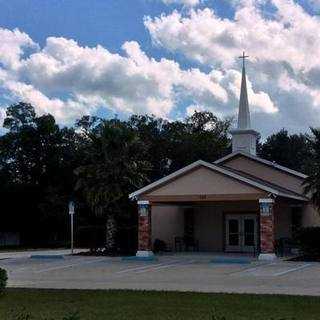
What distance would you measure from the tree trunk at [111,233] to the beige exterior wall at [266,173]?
26.7 ft

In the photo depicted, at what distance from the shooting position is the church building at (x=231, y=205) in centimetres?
3077

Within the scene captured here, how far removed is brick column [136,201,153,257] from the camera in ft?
106

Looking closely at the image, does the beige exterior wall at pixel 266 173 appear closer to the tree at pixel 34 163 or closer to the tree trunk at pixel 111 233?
the tree trunk at pixel 111 233

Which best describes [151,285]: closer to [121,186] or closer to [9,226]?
[121,186]

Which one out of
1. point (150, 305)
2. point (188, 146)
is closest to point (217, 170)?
point (150, 305)

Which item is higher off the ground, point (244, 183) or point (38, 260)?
point (244, 183)

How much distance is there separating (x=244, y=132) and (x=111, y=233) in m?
10.7

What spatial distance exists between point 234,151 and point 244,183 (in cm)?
888

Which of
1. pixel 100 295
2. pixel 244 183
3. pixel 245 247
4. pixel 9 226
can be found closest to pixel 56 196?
pixel 9 226

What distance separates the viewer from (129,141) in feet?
114

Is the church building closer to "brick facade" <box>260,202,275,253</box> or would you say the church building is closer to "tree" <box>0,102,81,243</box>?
"brick facade" <box>260,202,275,253</box>

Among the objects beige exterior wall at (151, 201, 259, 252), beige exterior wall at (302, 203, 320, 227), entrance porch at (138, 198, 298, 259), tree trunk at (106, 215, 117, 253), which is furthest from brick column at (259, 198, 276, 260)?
tree trunk at (106, 215, 117, 253)

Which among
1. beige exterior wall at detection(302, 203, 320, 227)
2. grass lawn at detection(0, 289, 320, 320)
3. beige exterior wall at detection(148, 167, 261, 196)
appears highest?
beige exterior wall at detection(148, 167, 261, 196)

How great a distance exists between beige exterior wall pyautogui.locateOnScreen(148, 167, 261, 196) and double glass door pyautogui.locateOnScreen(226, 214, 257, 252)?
5.49 meters
